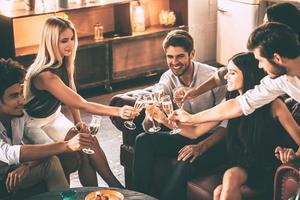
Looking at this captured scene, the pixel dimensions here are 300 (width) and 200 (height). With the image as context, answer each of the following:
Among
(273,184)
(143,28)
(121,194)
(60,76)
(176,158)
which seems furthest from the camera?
(143,28)

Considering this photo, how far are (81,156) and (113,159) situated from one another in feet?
2.87

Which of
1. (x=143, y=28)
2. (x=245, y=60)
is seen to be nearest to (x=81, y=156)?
(x=245, y=60)

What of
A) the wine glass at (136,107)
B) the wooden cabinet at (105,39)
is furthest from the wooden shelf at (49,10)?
the wine glass at (136,107)

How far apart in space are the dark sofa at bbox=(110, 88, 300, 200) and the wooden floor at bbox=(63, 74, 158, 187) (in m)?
0.35

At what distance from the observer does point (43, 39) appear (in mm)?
3771

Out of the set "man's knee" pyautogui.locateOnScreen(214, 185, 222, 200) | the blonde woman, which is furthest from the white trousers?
"man's knee" pyautogui.locateOnScreen(214, 185, 222, 200)

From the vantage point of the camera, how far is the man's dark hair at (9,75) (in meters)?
3.28

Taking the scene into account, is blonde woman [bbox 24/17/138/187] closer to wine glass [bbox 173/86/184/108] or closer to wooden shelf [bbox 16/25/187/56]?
wine glass [bbox 173/86/184/108]

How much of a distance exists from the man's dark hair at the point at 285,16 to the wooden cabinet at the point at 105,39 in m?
2.29

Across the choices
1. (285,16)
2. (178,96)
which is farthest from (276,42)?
(285,16)

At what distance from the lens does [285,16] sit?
151 inches

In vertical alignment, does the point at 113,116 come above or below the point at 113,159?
above

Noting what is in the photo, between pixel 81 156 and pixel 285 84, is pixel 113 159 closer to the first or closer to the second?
pixel 81 156

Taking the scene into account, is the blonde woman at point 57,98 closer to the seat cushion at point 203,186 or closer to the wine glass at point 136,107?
the wine glass at point 136,107
